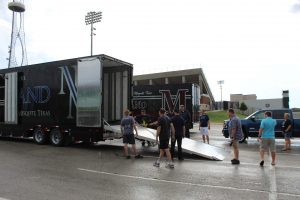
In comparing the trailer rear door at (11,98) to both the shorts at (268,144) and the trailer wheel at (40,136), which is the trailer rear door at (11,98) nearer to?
the trailer wheel at (40,136)

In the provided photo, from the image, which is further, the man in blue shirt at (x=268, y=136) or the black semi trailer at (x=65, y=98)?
the black semi trailer at (x=65, y=98)

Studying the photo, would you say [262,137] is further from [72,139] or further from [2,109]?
[2,109]

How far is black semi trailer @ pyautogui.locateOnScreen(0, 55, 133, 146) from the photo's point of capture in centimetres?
1280

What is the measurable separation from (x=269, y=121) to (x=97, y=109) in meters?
6.18

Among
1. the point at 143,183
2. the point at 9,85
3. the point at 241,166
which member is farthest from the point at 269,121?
the point at 9,85

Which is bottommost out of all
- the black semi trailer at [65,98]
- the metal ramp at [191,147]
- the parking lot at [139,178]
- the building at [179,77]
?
the parking lot at [139,178]

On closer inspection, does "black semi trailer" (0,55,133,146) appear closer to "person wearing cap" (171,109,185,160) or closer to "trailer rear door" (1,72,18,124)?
"trailer rear door" (1,72,18,124)

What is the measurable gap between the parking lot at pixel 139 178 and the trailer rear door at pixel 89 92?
1631mm

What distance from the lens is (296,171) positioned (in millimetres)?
8812

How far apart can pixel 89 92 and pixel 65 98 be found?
60.1 inches

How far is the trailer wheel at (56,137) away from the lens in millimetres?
13977

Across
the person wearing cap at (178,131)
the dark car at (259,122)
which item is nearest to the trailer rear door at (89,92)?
the person wearing cap at (178,131)

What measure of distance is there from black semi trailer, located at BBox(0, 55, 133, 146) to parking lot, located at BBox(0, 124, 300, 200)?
2.01m

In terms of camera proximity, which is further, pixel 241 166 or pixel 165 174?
pixel 241 166
